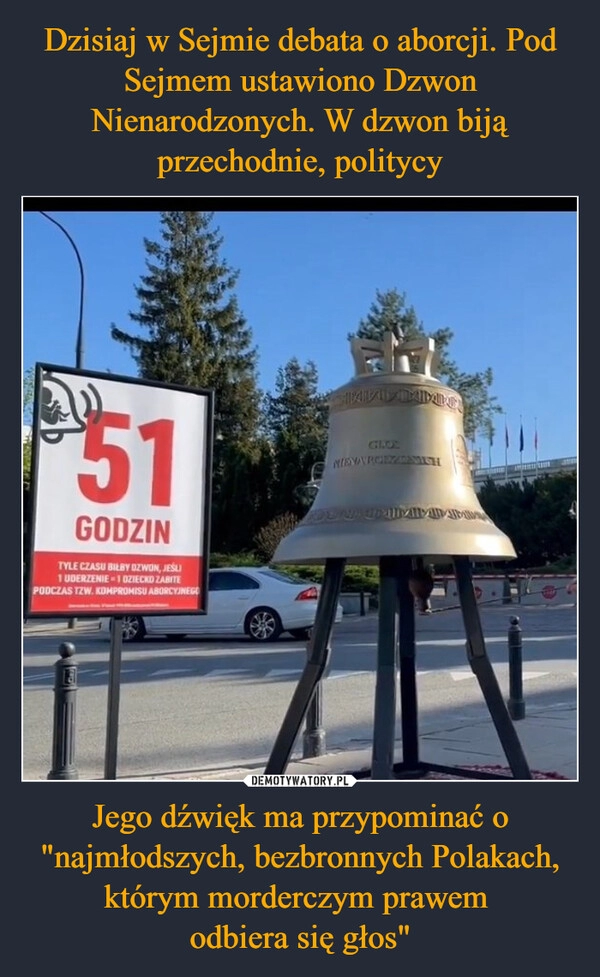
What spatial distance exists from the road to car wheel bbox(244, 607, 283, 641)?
36 centimetres

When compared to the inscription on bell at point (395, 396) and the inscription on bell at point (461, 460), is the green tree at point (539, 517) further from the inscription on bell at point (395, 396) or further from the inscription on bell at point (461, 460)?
the inscription on bell at point (395, 396)

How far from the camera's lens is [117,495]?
6.29 metres

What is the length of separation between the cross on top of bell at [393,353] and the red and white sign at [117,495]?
3.24ft

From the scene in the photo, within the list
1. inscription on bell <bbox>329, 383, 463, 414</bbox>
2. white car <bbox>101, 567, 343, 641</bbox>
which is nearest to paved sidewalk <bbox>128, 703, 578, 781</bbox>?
inscription on bell <bbox>329, 383, 463, 414</bbox>

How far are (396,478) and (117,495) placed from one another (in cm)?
164

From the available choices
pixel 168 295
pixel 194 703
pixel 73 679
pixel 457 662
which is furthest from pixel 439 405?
pixel 168 295

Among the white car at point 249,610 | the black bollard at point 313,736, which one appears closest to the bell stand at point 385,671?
the black bollard at point 313,736

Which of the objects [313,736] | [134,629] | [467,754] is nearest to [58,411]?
[313,736]

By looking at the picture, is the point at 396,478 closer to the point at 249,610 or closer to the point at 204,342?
the point at 249,610

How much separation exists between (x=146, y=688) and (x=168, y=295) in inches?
1346

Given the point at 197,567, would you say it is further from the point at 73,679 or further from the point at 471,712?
the point at 471,712

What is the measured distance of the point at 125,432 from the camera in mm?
6332

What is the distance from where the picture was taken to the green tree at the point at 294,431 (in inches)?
1563

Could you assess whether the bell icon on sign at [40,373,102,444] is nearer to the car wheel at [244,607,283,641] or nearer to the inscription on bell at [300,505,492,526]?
the inscription on bell at [300,505,492,526]
